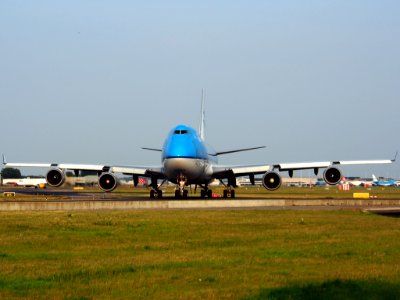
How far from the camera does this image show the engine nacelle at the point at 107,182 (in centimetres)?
5700

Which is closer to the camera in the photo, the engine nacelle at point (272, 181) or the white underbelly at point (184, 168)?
the white underbelly at point (184, 168)

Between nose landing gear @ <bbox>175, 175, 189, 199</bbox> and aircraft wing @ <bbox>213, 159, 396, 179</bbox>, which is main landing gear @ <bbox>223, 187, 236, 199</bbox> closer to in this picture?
aircraft wing @ <bbox>213, 159, 396, 179</bbox>

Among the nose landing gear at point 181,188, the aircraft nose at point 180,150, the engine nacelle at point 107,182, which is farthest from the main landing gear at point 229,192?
the engine nacelle at point 107,182

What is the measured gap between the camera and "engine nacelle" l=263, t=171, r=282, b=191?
57.4 metres

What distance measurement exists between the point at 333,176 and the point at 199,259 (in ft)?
137

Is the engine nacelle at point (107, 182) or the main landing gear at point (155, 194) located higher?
the engine nacelle at point (107, 182)

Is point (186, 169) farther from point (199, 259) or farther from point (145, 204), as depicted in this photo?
point (199, 259)

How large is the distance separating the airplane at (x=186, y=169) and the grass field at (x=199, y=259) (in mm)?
24597

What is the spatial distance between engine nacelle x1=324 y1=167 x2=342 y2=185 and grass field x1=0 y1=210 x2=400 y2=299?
2761 centimetres

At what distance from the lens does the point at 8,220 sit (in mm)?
30797

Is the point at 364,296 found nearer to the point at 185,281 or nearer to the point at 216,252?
the point at 185,281

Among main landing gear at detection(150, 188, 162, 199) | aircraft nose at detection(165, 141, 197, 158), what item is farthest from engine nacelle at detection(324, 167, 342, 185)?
main landing gear at detection(150, 188, 162, 199)

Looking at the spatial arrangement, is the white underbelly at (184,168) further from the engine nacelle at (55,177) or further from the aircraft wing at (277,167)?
the engine nacelle at (55,177)

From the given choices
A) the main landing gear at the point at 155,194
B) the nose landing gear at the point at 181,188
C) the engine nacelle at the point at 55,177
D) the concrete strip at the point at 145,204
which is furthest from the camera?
the main landing gear at the point at 155,194
